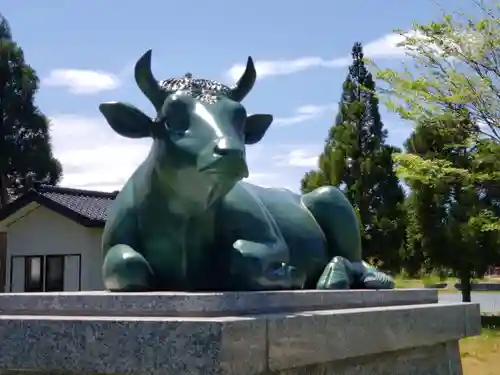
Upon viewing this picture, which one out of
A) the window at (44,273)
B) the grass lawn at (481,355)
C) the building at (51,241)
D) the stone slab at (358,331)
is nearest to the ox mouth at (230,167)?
the stone slab at (358,331)

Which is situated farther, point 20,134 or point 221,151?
point 20,134

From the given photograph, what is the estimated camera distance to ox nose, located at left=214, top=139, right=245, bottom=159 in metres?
2.71

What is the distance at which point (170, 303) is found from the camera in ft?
8.41

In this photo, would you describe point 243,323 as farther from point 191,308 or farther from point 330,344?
point 330,344

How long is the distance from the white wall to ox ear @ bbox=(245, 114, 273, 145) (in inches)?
451

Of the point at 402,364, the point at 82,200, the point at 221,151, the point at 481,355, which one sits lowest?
the point at 481,355

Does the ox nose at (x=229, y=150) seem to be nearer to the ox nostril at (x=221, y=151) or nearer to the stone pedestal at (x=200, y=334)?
the ox nostril at (x=221, y=151)

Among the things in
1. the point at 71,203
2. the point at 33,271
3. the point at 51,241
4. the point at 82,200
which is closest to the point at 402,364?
the point at 71,203

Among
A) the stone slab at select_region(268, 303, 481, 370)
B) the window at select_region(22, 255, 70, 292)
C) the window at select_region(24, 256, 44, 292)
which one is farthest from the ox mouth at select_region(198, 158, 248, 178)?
the window at select_region(24, 256, 44, 292)

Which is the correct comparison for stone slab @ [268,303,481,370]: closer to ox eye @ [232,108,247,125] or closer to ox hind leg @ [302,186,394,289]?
ox hind leg @ [302,186,394,289]

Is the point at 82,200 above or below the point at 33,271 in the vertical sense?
above

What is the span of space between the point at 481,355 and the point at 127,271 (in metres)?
8.51

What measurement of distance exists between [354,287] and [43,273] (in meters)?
12.5

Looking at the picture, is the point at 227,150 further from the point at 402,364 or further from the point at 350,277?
the point at 350,277
